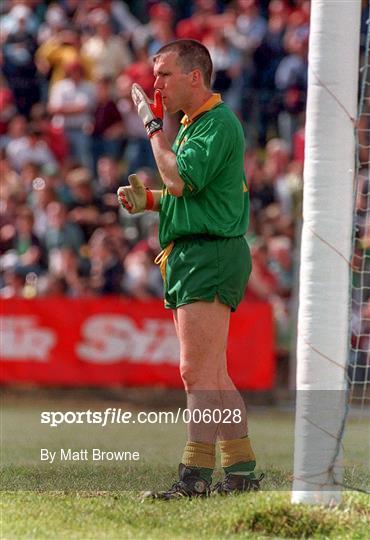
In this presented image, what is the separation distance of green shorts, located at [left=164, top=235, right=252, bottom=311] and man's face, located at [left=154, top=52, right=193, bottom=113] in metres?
0.77

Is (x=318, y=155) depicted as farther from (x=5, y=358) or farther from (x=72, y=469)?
(x=5, y=358)

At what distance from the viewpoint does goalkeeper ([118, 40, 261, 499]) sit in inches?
265

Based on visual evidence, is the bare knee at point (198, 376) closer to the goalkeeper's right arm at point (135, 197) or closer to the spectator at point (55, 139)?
the goalkeeper's right arm at point (135, 197)

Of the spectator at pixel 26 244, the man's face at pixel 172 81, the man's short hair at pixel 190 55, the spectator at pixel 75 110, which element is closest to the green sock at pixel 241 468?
the man's face at pixel 172 81

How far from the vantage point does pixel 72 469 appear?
7.87 meters

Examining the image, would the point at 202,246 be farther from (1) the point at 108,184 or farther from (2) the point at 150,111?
(1) the point at 108,184

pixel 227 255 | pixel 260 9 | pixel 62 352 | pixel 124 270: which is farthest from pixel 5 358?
pixel 227 255

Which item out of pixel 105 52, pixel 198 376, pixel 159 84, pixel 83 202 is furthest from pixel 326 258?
pixel 105 52

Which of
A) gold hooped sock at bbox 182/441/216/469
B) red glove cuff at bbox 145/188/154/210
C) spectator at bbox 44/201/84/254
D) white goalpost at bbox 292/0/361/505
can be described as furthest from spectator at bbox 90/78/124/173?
white goalpost at bbox 292/0/361/505

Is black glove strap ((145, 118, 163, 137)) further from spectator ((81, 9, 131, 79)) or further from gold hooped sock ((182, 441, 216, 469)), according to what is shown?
spectator ((81, 9, 131, 79))

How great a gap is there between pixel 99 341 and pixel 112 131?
3696mm

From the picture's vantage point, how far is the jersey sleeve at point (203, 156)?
6.62 m

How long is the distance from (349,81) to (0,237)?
10363 mm

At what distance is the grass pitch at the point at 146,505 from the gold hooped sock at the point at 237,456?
0.20 m
